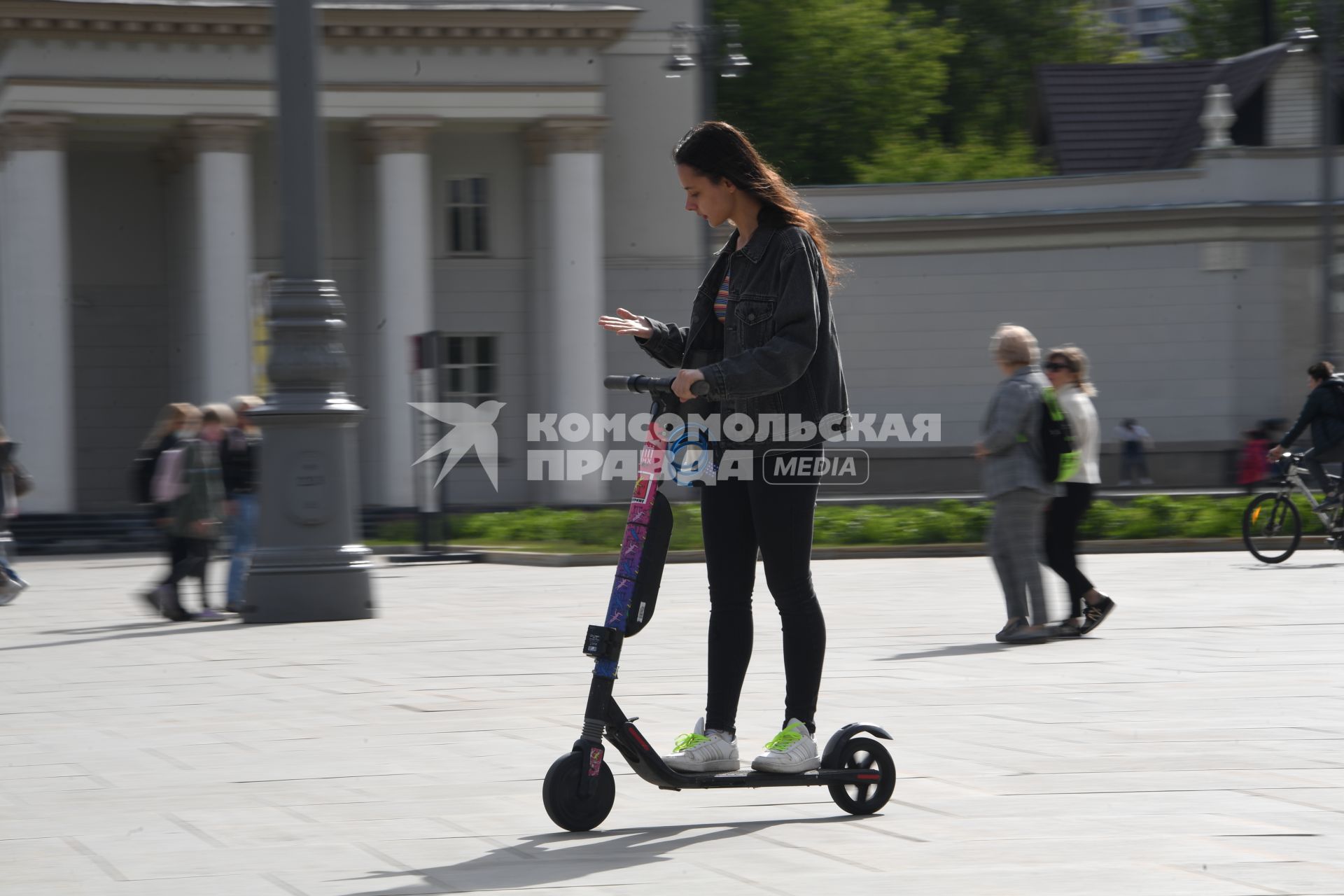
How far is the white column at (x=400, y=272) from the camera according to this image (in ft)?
99.8

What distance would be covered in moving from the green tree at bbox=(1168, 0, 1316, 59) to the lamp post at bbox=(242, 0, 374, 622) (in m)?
51.7

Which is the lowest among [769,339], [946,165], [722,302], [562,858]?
[562,858]

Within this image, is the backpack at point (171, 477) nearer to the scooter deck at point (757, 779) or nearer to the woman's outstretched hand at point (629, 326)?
the woman's outstretched hand at point (629, 326)

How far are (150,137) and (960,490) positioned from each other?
16.9 metres

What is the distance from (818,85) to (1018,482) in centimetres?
4115

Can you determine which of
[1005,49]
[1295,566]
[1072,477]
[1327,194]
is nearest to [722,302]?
[1072,477]

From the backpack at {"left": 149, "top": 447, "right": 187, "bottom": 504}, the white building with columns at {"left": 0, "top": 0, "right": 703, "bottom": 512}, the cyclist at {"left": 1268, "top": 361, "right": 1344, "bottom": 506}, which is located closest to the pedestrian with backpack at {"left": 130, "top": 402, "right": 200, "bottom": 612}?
the backpack at {"left": 149, "top": 447, "right": 187, "bottom": 504}

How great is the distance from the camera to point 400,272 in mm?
30500

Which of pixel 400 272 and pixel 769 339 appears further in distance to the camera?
pixel 400 272

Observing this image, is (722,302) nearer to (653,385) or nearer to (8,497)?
(653,385)

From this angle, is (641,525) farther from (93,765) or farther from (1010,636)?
(1010,636)

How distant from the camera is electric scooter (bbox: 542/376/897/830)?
15.5ft

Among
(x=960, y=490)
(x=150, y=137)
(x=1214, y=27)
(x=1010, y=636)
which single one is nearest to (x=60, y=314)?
(x=150, y=137)

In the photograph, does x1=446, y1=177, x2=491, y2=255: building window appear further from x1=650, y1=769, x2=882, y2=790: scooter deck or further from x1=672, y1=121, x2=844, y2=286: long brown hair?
x1=650, y1=769, x2=882, y2=790: scooter deck
